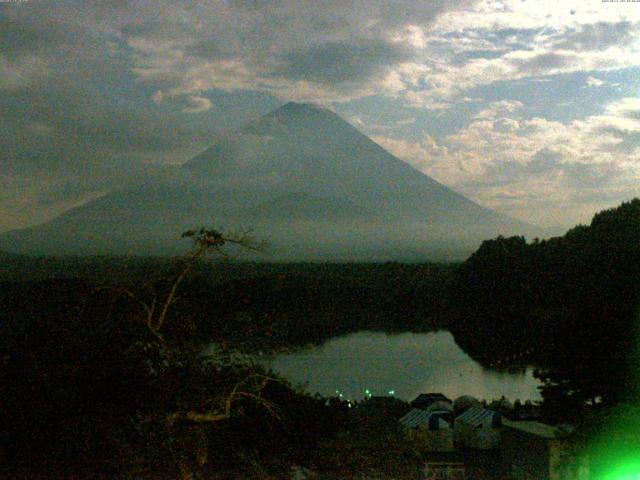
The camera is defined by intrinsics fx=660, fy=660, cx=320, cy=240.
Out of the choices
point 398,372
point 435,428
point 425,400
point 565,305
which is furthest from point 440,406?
point 565,305

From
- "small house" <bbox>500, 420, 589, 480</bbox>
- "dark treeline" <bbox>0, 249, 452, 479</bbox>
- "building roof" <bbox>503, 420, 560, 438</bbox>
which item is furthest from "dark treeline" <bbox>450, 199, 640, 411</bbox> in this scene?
"dark treeline" <bbox>0, 249, 452, 479</bbox>

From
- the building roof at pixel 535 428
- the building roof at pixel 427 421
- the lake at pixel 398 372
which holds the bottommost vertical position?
the lake at pixel 398 372

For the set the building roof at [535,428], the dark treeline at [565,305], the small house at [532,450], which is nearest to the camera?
the small house at [532,450]

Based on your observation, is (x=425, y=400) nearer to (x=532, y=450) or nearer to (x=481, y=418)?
(x=481, y=418)

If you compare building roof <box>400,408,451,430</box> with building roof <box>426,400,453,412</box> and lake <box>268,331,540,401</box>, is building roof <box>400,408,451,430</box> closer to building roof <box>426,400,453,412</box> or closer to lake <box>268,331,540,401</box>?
building roof <box>426,400,453,412</box>

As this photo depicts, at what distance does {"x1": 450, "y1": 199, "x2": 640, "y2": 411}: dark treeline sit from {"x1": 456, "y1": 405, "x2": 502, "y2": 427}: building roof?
35.1 inches

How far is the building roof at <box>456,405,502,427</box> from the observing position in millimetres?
7590

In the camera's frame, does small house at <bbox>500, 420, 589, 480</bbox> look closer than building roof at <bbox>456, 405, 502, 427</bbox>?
Yes

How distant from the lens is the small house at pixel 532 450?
4410mm

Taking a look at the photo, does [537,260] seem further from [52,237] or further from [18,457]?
[52,237]

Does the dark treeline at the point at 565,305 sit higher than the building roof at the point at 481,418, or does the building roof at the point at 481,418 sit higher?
the dark treeline at the point at 565,305

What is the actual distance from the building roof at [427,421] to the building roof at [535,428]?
0.90 meters

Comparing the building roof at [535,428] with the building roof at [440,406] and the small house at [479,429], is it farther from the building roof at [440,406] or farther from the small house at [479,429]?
the building roof at [440,406]

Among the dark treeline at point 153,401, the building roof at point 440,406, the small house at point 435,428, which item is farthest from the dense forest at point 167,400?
the building roof at point 440,406
